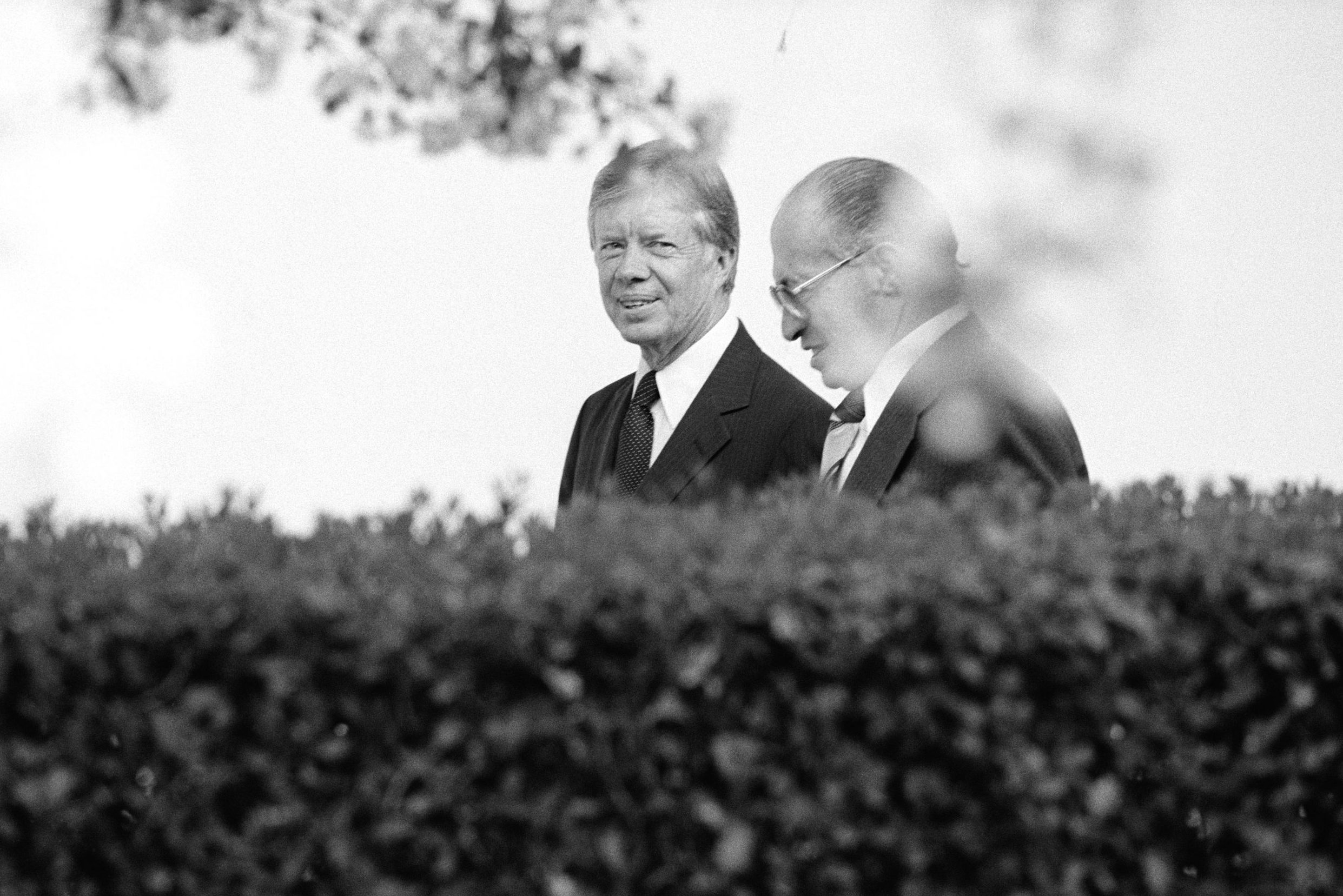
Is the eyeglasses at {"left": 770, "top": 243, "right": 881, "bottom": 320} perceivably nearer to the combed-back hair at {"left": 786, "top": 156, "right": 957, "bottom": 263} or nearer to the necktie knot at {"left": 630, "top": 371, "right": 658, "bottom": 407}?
the combed-back hair at {"left": 786, "top": 156, "right": 957, "bottom": 263}

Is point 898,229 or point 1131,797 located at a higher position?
point 898,229

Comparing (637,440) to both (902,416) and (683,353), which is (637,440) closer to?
(683,353)

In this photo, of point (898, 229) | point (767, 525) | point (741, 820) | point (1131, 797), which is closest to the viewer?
point (741, 820)

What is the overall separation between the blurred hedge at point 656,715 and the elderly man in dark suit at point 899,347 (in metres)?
1.07

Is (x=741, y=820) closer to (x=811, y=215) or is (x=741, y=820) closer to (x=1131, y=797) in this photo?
(x=1131, y=797)

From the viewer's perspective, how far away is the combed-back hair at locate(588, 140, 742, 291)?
642 cm

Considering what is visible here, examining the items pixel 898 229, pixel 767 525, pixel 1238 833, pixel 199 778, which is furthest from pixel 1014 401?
pixel 199 778

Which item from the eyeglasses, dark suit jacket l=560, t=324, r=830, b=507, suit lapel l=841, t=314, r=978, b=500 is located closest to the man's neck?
dark suit jacket l=560, t=324, r=830, b=507

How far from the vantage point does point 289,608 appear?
358cm

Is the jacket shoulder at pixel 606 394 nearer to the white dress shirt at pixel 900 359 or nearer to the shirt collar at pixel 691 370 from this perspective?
the shirt collar at pixel 691 370

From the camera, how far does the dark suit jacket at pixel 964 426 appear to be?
4875mm

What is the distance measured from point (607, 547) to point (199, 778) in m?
1.05

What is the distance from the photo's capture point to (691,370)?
645cm

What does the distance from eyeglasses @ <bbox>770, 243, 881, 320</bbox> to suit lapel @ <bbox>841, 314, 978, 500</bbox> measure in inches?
16.4
